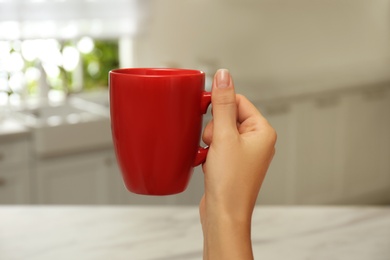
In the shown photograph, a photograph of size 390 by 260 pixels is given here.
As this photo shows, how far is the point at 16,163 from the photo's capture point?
8.41 feet

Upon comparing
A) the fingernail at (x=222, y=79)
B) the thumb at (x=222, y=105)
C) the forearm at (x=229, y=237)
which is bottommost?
the forearm at (x=229, y=237)

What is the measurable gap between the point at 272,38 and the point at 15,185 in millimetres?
1856

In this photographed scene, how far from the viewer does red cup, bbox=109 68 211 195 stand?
638mm

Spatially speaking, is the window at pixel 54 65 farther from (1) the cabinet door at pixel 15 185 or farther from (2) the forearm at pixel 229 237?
(2) the forearm at pixel 229 237

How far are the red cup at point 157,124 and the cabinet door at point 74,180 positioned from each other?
2028mm

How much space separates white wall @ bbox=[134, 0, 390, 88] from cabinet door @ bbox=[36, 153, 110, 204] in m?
0.87

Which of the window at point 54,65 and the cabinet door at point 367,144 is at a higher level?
the window at point 54,65

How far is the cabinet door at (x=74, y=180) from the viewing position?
2654 mm

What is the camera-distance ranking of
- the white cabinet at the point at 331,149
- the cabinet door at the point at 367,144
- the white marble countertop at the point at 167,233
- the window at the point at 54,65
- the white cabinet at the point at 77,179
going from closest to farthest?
the white marble countertop at the point at 167,233
the white cabinet at the point at 77,179
the window at the point at 54,65
the white cabinet at the point at 331,149
the cabinet door at the point at 367,144

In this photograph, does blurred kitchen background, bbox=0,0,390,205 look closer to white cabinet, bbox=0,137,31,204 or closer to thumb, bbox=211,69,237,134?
white cabinet, bbox=0,137,31,204

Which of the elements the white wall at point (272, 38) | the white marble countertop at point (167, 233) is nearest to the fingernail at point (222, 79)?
the white marble countertop at point (167, 233)

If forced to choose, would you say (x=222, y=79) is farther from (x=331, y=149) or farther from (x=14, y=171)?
(x=331, y=149)

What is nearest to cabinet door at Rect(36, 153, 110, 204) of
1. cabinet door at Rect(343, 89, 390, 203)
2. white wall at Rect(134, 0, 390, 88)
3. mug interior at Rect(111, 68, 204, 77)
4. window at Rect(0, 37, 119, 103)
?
window at Rect(0, 37, 119, 103)

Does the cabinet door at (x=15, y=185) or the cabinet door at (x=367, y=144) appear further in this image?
the cabinet door at (x=367, y=144)
